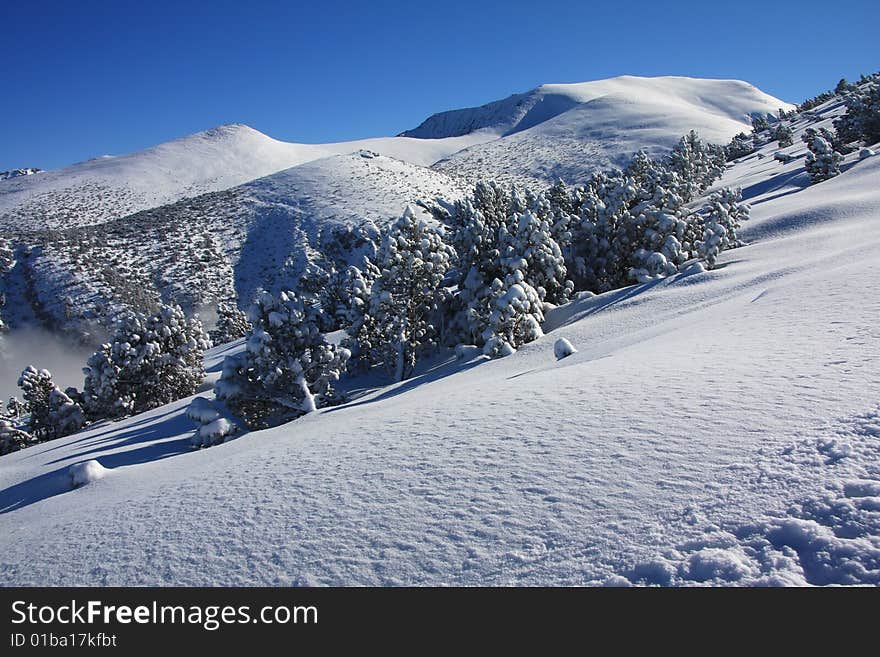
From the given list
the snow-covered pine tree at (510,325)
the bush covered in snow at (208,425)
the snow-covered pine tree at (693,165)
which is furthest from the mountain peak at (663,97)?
the bush covered in snow at (208,425)

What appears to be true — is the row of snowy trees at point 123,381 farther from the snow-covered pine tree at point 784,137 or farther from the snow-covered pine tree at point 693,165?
the snow-covered pine tree at point 784,137

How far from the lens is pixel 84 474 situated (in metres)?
9.23

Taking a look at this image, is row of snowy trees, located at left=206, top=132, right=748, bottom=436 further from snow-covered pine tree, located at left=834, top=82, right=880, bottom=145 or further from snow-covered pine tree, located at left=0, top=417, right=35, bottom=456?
snow-covered pine tree, located at left=834, top=82, right=880, bottom=145

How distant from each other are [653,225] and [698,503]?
80.2 ft

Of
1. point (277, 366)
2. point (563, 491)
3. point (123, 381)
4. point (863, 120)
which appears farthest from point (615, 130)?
point (563, 491)

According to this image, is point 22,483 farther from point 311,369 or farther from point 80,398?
point 80,398

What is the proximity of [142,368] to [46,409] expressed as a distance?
6500 millimetres

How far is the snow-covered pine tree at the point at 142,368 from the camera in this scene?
89.8ft

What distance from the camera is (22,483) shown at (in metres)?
11.8

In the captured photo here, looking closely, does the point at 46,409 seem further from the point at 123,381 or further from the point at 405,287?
the point at 405,287

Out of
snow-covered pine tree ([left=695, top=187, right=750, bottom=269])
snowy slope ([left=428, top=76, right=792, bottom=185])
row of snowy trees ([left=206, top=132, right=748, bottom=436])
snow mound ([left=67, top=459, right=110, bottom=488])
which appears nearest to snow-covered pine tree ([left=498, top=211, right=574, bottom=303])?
row of snowy trees ([left=206, top=132, right=748, bottom=436])

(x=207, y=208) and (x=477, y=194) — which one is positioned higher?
(x=207, y=208)

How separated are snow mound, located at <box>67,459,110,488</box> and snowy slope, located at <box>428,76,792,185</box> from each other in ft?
312

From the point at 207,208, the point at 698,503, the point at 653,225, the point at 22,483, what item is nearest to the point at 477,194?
the point at 653,225
